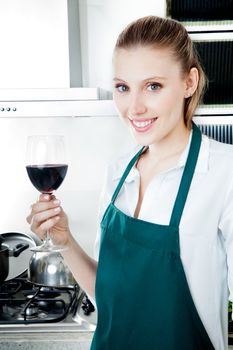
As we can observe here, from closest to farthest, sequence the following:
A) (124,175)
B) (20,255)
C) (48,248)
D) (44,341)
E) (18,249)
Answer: (48,248) < (124,175) < (44,341) < (18,249) < (20,255)

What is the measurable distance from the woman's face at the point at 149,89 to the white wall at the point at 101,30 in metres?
0.66

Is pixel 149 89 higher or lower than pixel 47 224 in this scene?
higher

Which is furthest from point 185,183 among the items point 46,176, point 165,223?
point 46,176

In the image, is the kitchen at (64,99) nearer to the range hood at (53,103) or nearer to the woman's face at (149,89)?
the range hood at (53,103)

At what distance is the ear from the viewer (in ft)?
3.66

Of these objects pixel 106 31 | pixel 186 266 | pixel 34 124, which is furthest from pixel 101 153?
pixel 186 266

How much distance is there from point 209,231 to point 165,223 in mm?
107

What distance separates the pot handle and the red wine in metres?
0.64

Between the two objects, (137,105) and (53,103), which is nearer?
(137,105)

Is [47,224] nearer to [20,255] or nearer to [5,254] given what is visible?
[5,254]

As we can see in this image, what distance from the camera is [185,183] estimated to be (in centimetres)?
111

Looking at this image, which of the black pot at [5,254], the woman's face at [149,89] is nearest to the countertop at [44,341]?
the black pot at [5,254]

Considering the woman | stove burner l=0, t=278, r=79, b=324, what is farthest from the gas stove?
the woman

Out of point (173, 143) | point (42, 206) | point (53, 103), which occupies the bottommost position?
point (42, 206)
